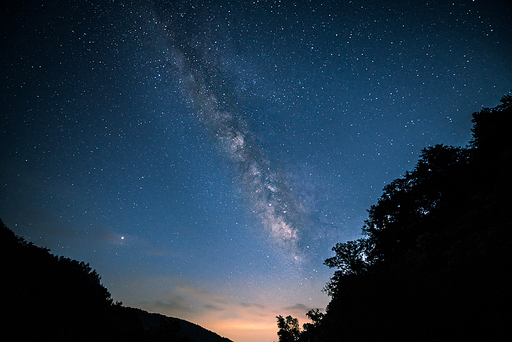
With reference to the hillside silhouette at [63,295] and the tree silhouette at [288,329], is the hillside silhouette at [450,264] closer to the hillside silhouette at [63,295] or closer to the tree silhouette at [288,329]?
the hillside silhouette at [63,295]

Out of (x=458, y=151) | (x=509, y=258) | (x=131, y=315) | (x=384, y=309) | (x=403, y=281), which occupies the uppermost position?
(x=458, y=151)

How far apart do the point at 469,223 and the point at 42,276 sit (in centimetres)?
4666

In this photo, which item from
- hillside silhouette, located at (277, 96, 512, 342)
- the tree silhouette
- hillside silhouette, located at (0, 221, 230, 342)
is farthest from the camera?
the tree silhouette

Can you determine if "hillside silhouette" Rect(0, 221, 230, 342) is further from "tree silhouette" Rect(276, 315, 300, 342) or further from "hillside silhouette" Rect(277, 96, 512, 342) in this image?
"tree silhouette" Rect(276, 315, 300, 342)

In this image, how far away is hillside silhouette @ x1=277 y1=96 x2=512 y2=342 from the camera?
9883 millimetres

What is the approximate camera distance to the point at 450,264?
13.3 m

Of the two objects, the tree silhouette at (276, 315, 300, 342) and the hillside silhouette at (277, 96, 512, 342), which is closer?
the hillside silhouette at (277, 96, 512, 342)

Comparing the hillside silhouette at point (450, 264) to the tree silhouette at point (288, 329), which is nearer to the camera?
the hillside silhouette at point (450, 264)

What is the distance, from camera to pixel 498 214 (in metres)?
12.3

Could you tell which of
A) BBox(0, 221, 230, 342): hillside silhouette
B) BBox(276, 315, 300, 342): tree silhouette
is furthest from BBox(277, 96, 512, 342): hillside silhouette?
BBox(276, 315, 300, 342): tree silhouette

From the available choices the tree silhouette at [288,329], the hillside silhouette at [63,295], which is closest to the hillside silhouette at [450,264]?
the hillside silhouette at [63,295]

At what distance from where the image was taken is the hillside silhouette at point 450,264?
9883 mm

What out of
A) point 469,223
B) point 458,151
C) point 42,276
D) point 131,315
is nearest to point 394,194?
point 458,151

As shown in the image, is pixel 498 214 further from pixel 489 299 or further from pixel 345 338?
pixel 345 338
